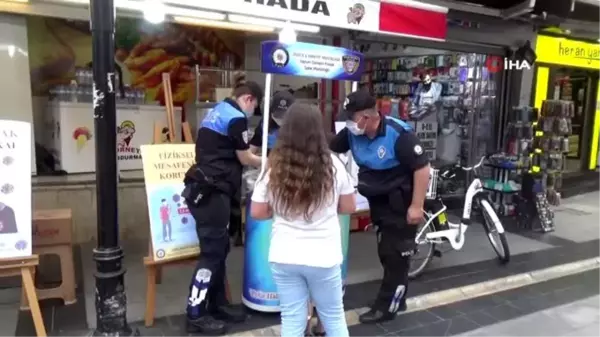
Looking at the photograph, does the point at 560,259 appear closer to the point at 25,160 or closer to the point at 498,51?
the point at 498,51

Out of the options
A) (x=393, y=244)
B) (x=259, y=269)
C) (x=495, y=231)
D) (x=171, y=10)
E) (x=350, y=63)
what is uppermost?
(x=171, y=10)

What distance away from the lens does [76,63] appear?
23.6 ft

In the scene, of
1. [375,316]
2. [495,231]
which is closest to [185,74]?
[495,231]

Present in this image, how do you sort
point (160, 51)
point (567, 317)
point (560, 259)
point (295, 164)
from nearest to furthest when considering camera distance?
point (295, 164), point (567, 317), point (560, 259), point (160, 51)

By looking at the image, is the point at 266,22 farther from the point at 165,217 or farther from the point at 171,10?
the point at 165,217

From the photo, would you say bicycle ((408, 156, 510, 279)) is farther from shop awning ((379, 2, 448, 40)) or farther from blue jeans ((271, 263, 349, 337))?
blue jeans ((271, 263, 349, 337))

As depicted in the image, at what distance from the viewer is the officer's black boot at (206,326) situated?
3617 millimetres

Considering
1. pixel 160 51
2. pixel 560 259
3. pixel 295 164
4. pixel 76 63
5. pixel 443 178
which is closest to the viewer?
pixel 295 164

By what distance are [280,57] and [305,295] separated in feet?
5.54

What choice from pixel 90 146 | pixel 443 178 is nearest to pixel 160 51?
pixel 90 146

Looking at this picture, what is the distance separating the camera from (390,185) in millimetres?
3842

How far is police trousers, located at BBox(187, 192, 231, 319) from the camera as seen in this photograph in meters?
3.56

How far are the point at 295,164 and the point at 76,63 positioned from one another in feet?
18.9

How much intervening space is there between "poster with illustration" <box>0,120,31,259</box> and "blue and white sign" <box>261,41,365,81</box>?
1.69 meters
